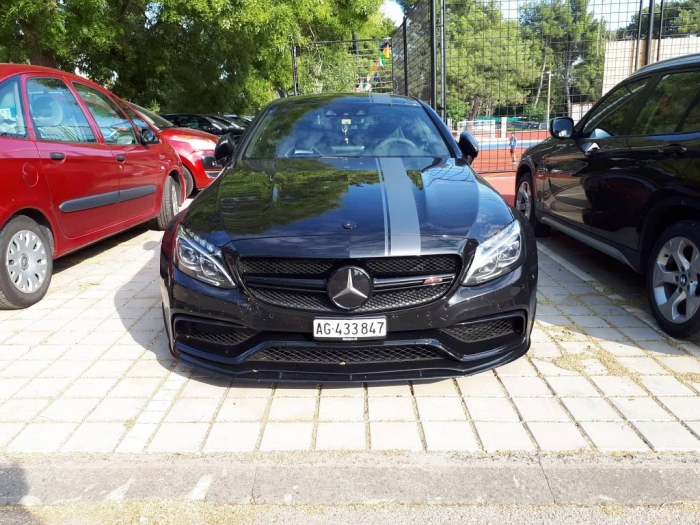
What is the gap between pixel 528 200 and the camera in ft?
21.6

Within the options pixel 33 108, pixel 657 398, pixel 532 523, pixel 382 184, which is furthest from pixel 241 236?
pixel 33 108

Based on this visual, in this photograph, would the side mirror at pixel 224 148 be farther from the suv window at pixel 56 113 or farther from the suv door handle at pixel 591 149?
the suv door handle at pixel 591 149

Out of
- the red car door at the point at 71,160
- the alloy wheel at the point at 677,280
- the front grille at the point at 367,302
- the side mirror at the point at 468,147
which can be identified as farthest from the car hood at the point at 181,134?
the alloy wheel at the point at 677,280

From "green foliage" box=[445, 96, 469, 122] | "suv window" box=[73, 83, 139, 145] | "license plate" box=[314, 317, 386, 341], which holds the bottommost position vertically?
"green foliage" box=[445, 96, 469, 122]

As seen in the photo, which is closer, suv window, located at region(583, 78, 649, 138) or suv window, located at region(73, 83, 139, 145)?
suv window, located at region(583, 78, 649, 138)

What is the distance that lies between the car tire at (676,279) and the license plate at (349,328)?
2.01 m

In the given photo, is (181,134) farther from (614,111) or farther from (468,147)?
(614,111)

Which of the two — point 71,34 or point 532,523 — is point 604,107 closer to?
point 532,523

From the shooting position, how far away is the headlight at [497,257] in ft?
9.44

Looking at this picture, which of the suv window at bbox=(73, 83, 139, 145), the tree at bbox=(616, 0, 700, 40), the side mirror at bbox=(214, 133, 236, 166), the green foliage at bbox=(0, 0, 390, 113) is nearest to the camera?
the side mirror at bbox=(214, 133, 236, 166)

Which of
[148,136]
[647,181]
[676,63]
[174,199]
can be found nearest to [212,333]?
[647,181]

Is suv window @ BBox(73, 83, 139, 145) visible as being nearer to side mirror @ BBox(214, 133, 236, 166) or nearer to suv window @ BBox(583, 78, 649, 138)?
side mirror @ BBox(214, 133, 236, 166)

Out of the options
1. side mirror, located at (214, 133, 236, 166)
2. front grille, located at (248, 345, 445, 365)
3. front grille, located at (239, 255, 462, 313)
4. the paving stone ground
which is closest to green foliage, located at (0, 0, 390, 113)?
side mirror, located at (214, 133, 236, 166)

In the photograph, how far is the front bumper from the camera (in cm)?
282
